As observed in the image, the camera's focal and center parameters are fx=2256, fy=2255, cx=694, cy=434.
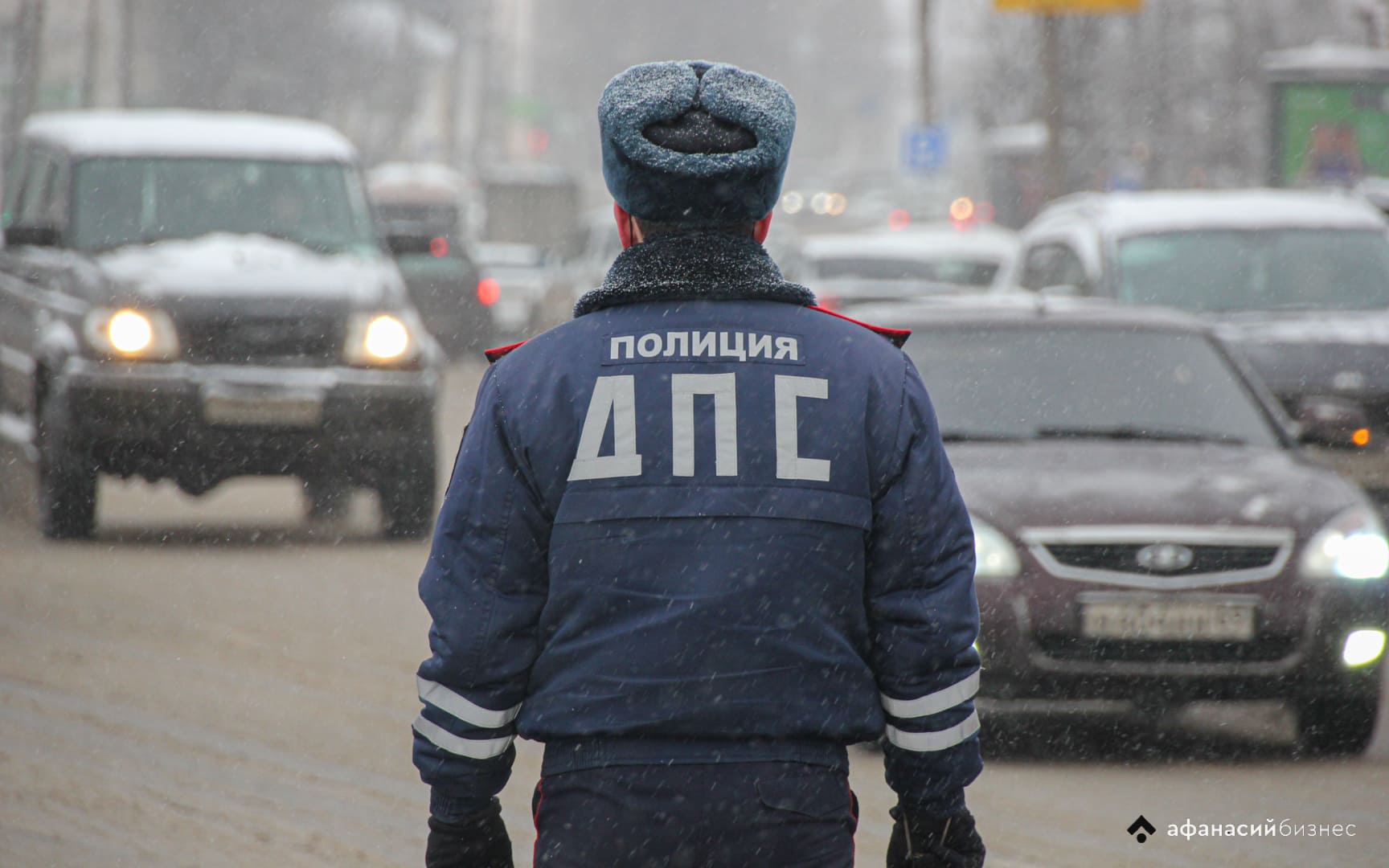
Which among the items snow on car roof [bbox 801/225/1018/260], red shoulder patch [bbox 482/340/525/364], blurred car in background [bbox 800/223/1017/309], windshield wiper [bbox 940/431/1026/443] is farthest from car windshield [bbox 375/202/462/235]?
red shoulder patch [bbox 482/340/525/364]

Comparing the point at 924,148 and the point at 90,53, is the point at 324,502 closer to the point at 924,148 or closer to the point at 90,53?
the point at 924,148

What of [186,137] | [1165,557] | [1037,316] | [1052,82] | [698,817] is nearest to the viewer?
[698,817]

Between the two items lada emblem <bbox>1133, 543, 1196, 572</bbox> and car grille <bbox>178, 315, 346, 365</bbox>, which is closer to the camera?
lada emblem <bbox>1133, 543, 1196, 572</bbox>

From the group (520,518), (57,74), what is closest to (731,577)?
(520,518)

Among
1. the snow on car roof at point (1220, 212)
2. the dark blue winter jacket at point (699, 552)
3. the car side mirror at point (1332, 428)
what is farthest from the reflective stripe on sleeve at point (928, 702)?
the snow on car roof at point (1220, 212)

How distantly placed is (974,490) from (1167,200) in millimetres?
6589

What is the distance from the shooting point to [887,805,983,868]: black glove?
2670 mm

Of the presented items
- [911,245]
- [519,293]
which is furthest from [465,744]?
[519,293]

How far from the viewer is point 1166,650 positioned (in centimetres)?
655

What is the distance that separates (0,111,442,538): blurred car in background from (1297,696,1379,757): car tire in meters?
5.89

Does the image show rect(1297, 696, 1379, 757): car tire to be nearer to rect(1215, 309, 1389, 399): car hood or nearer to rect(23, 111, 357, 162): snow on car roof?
rect(1215, 309, 1389, 399): car hood

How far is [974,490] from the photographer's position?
22.7ft

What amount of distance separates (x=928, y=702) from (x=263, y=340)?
362 inches

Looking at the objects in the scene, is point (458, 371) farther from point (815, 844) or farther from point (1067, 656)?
point (815, 844)
